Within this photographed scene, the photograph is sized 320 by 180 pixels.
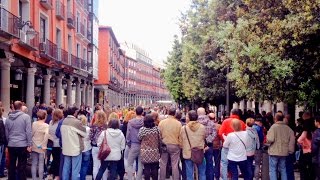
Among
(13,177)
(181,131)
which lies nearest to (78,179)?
(13,177)

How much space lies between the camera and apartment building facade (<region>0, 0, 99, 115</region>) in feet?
60.2

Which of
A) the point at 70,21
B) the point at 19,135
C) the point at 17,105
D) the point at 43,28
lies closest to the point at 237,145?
the point at 19,135

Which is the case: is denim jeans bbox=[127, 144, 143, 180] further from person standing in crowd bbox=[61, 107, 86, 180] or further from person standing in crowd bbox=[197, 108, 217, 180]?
person standing in crowd bbox=[197, 108, 217, 180]

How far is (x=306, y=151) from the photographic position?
33.8ft

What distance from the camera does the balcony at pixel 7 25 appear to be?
53.9ft

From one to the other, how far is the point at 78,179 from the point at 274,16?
6.00 meters

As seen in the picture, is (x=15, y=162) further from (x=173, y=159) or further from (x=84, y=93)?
(x=84, y=93)

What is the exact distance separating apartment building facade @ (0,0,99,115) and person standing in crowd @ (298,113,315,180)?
1053 centimetres

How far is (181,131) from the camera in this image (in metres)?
10.2

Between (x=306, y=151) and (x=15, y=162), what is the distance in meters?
6.36

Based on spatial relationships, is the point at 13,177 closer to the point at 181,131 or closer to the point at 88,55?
the point at 181,131

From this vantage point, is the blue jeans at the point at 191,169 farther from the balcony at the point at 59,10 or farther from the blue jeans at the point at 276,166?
the balcony at the point at 59,10

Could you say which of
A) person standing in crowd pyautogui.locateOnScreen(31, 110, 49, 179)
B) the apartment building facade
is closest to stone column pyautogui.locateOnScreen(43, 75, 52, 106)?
the apartment building facade

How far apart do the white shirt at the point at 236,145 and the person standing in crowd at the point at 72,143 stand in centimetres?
310
